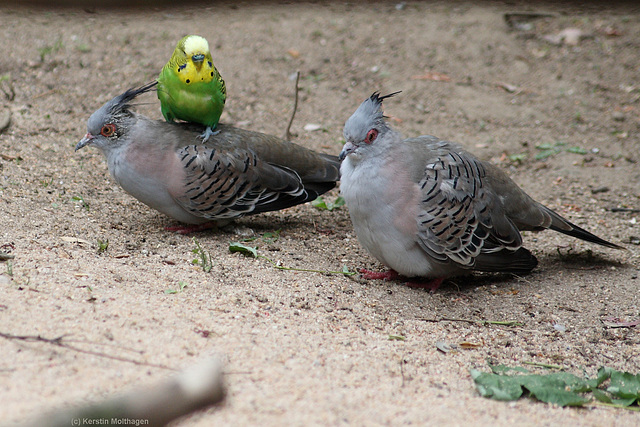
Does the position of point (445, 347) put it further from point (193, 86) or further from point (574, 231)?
point (193, 86)

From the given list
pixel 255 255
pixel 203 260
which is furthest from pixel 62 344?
pixel 255 255

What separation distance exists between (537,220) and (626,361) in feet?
5.08

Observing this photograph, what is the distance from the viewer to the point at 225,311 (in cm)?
375

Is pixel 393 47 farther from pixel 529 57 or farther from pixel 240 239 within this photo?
pixel 240 239

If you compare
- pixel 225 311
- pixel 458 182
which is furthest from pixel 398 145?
pixel 225 311

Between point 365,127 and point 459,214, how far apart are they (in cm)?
93

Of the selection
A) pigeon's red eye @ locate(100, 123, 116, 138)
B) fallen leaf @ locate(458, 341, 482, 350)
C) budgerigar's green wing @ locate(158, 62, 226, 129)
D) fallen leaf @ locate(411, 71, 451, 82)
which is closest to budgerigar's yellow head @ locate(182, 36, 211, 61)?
budgerigar's green wing @ locate(158, 62, 226, 129)

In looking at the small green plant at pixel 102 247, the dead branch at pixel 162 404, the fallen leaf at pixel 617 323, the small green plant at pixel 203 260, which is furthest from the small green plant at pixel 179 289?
the fallen leaf at pixel 617 323

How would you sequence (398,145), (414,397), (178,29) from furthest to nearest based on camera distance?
(178,29), (398,145), (414,397)

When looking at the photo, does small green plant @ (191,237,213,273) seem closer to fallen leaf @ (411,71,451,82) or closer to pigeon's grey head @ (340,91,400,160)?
pigeon's grey head @ (340,91,400,160)

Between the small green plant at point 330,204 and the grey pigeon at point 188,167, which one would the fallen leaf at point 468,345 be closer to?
the grey pigeon at point 188,167

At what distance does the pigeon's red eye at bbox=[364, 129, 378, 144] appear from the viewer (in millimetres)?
4570

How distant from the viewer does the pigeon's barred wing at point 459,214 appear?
15.1 ft

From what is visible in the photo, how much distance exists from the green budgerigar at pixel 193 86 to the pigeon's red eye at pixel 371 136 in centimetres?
142
